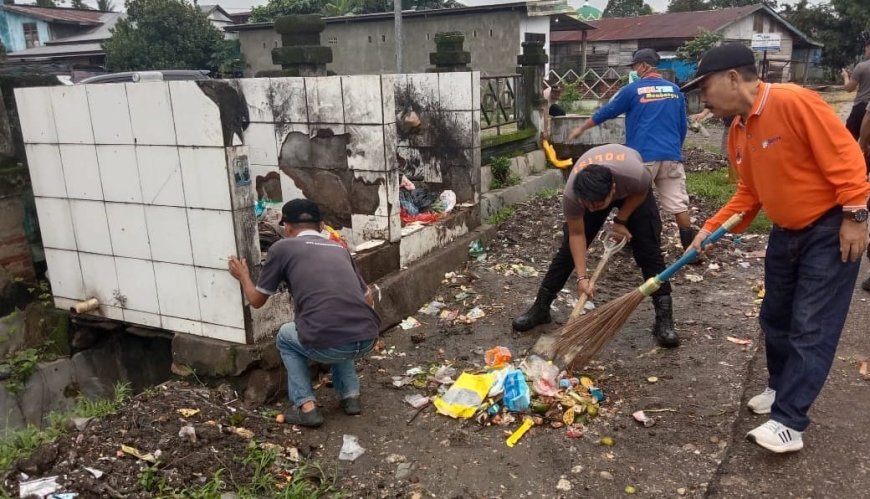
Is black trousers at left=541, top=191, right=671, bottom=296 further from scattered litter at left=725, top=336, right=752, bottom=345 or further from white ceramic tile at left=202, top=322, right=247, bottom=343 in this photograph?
white ceramic tile at left=202, top=322, right=247, bottom=343

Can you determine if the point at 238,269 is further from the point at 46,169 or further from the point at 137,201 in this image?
the point at 46,169

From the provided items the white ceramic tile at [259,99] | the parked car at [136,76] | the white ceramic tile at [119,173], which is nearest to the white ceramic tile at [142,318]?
the white ceramic tile at [119,173]

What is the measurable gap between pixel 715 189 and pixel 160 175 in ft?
22.5

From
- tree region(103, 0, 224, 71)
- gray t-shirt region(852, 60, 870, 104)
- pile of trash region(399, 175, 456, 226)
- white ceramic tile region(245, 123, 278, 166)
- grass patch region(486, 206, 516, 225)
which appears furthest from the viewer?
tree region(103, 0, 224, 71)

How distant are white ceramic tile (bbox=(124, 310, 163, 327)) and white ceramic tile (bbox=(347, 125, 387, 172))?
67.9 inches

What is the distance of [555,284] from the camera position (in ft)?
14.5

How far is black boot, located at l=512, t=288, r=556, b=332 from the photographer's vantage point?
445cm

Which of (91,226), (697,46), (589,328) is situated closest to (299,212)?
(91,226)

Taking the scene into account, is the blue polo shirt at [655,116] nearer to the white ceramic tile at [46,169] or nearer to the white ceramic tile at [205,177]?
the white ceramic tile at [205,177]

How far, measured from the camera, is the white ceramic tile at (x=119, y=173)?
11.9 ft

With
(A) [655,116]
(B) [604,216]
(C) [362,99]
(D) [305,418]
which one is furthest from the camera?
(A) [655,116]

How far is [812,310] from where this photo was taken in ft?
8.91

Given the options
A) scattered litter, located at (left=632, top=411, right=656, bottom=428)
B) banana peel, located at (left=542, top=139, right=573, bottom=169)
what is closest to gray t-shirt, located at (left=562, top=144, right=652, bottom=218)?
scattered litter, located at (left=632, top=411, right=656, bottom=428)

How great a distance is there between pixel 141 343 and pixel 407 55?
19.4 meters
